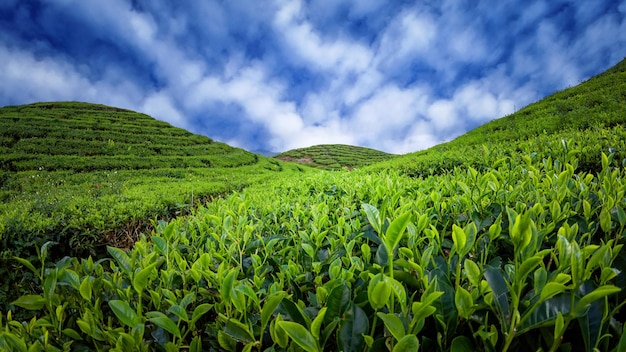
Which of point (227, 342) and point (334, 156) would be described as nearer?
point (227, 342)

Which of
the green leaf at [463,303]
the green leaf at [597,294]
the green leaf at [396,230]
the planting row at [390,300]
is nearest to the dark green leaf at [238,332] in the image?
the planting row at [390,300]

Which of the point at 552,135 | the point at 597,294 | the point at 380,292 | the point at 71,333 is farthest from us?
the point at 552,135

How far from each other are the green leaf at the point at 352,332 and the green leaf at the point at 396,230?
0.22m

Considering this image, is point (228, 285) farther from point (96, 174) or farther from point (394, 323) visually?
point (96, 174)

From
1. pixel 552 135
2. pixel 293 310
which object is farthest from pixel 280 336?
pixel 552 135

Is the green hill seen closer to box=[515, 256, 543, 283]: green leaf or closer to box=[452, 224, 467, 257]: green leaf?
box=[452, 224, 467, 257]: green leaf

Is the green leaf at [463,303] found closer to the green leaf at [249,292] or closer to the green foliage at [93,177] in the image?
the green leaf at [249,292]

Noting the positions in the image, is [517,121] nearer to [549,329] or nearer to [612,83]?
[612,83]

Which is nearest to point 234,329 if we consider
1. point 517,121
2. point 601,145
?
point 601,145

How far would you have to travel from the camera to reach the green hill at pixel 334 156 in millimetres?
36281

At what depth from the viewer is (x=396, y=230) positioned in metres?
0.84

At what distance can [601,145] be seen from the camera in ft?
12.0

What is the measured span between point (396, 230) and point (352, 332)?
31cm

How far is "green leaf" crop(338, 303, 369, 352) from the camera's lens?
0.78 metres
